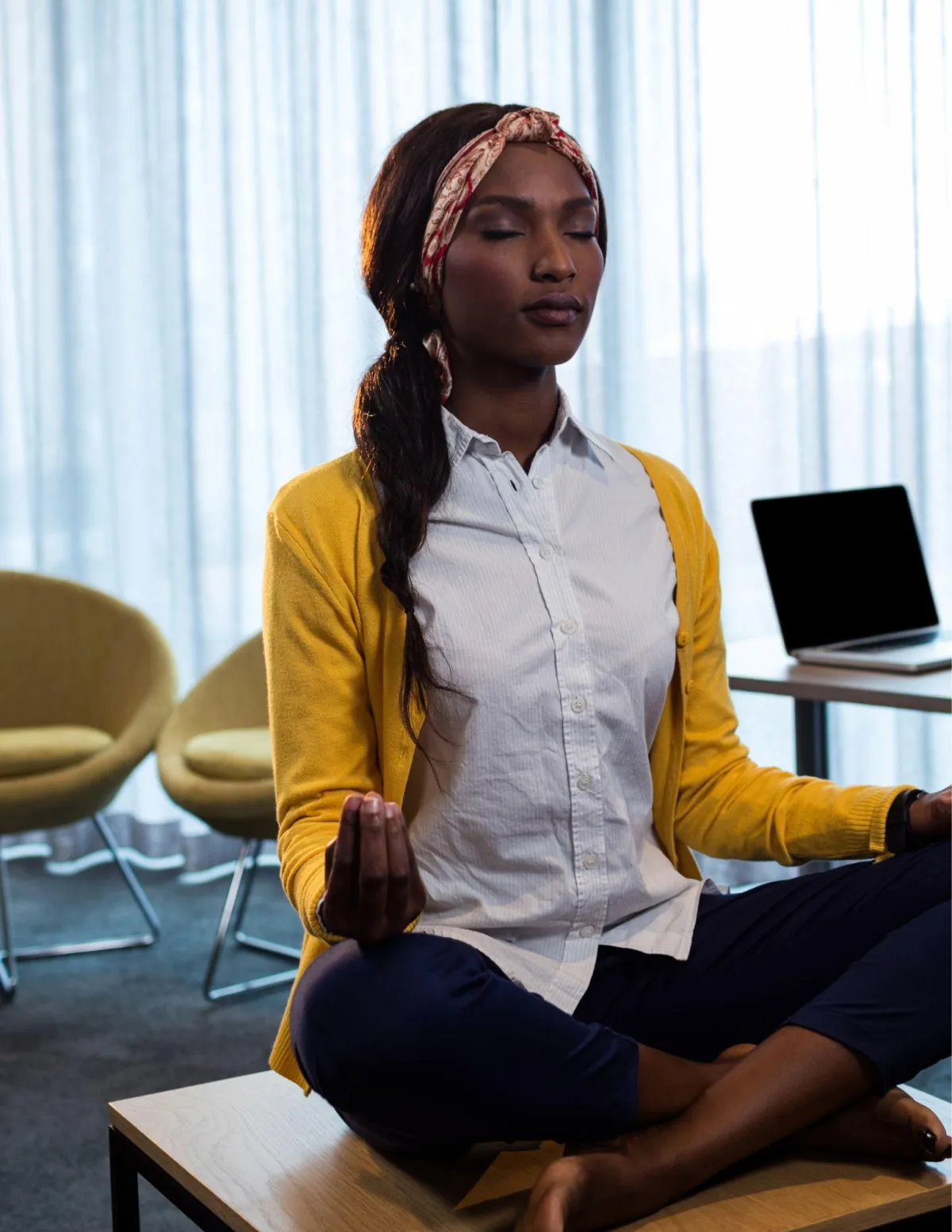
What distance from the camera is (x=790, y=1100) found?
1.34 meters

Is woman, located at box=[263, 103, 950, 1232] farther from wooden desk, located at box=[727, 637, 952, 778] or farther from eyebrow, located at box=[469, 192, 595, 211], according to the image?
wooden desk, located at box=[727, 637, 952, 778]

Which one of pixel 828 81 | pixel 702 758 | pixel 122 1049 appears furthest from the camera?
pixel 828 81

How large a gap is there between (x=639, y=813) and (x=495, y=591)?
0.27 meters

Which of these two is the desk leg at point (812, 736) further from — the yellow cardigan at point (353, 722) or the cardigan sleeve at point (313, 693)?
the cardigan sleeve at point (313, 693)

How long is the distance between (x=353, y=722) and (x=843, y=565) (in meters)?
1.31

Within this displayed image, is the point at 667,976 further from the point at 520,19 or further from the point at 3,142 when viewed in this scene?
the point at 3,142

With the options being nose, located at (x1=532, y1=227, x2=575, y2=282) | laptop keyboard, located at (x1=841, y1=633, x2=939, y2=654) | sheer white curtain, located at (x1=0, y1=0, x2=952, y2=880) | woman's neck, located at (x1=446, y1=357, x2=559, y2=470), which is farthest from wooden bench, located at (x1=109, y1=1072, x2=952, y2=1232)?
sheer white curtain, located at (x1=0, y1=0, x2=952, y2=880)

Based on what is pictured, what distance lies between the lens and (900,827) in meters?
1.48

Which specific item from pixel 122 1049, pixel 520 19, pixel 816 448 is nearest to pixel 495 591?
pixel 122 1049

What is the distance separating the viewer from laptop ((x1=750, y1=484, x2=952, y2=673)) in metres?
2.53

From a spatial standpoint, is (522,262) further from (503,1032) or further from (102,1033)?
(102,1033)

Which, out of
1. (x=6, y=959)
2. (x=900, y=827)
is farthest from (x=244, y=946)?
(x=900, y=827)

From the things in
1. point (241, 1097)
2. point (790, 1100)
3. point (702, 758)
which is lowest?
point (241, 1097)

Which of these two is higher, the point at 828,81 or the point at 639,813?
the point at 828,81
